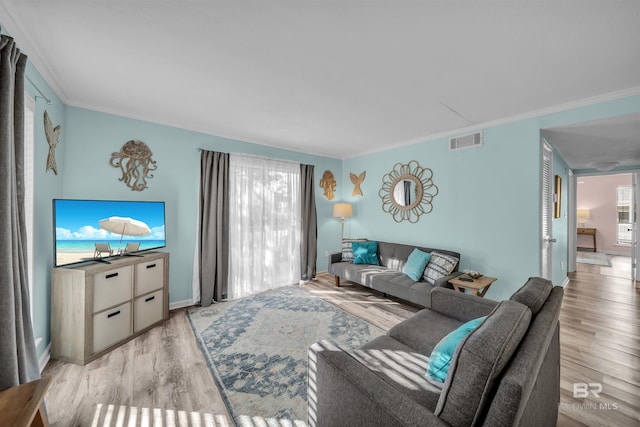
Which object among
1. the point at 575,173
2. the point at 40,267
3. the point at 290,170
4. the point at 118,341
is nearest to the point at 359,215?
the point at 290,170

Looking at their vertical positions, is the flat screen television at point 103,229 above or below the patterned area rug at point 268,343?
above

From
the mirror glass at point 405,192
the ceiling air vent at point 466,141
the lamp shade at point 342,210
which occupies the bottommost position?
the lamp shade at point 342,210

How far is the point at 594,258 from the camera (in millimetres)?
6379

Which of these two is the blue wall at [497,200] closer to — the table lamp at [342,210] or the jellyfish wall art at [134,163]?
the table lamp at [342,210]

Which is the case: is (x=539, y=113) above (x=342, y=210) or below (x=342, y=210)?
above

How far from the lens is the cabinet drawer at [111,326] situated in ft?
7.20

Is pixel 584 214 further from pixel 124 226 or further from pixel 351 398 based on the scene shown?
pixel 124 226

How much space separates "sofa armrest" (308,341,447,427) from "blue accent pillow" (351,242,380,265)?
2.85 m

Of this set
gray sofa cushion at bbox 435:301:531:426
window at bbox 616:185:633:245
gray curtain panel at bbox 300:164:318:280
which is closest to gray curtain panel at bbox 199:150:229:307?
gray curtain panel at bbox 300:164:318:280

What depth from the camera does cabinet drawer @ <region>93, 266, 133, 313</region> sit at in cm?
220

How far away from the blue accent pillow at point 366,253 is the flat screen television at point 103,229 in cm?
284

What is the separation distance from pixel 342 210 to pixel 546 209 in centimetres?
293

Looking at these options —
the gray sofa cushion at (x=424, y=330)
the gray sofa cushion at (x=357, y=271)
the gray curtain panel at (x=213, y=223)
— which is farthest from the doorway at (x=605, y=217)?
the gray curtain panel at (x=213, y=223)

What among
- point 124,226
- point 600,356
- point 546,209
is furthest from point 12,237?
point 546,209
